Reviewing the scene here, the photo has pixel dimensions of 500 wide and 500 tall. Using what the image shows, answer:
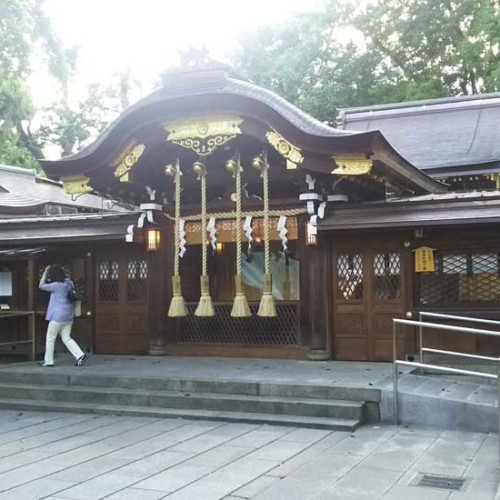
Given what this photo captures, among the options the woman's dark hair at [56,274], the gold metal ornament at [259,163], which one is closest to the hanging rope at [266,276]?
the gold metal ornament at [259,163]

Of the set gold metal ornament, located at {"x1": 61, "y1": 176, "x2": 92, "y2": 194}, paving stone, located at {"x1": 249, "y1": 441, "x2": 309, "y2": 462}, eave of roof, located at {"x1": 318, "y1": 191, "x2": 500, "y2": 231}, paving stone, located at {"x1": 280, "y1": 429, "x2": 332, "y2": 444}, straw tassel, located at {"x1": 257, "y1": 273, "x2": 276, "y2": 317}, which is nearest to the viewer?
paving stone, located at {"x1": 249, "y1": 441, "x2": 309, "y2": 462}

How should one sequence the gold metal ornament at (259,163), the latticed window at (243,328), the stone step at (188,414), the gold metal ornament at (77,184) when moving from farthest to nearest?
1. the gold metal ornament at (77,184)
2. the latticed window at (243,328)
3. the gold metal ornament at (259,163)
4. the stone step at (188,414)

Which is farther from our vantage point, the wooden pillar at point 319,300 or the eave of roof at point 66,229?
the eave of roof at point 66,229

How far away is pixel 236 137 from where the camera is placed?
9633 millimetres

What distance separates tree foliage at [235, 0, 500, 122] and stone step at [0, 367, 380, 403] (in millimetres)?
15808

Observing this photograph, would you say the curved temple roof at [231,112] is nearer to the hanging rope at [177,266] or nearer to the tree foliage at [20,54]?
the hanging rope at [177,266]

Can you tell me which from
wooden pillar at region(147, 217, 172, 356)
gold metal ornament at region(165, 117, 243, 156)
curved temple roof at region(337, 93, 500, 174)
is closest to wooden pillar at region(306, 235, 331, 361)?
gold metal ornament at region(165, 117, 243, 156)

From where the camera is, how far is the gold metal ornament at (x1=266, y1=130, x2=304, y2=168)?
914 cm

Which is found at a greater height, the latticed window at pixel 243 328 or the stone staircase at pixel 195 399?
the latticed window at pixel 243 328

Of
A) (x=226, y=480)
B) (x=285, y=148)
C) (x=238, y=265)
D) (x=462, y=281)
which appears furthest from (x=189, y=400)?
(x=462, y=281)

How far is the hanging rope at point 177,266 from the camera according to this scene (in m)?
9.81

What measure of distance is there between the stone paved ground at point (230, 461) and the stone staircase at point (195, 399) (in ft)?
0.74

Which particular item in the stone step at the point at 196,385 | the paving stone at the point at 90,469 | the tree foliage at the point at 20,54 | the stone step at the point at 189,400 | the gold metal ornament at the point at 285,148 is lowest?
the paving stone at the point at 90,469

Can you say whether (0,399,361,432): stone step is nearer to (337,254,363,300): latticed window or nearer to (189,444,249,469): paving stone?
(189,444,249,469): paving stone
